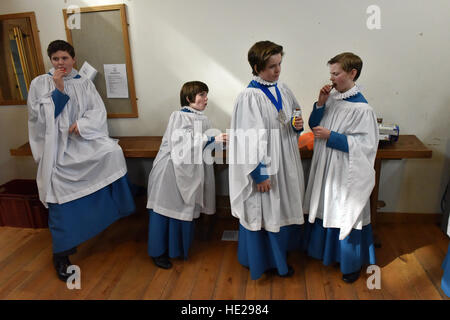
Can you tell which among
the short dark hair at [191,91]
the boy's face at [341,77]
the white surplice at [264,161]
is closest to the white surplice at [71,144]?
the short dark hair at [191,91]

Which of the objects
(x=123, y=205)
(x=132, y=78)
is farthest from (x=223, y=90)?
(x=123, y=205)

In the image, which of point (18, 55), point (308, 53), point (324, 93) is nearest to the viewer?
point (324, 93)

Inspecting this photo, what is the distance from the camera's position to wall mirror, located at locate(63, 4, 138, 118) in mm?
2629

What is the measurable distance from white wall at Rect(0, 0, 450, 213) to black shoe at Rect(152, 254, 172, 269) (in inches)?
42.6

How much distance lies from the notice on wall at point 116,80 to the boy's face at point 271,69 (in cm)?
138

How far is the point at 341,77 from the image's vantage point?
6.05ft

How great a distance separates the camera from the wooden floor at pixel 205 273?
80.1 inches

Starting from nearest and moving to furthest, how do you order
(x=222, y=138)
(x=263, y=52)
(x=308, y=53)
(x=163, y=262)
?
(x=263, y=52), (x=222, y=138), (x=163, y=262), (x=308, y=53)

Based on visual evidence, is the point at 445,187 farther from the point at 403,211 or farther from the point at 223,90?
the point at 223,90

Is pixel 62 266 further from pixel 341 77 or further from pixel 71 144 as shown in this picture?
pixel 341 77

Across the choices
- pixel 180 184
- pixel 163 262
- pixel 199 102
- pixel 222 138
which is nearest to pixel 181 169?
pixel 180 184

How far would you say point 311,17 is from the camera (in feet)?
8.01

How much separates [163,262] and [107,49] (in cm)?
172
